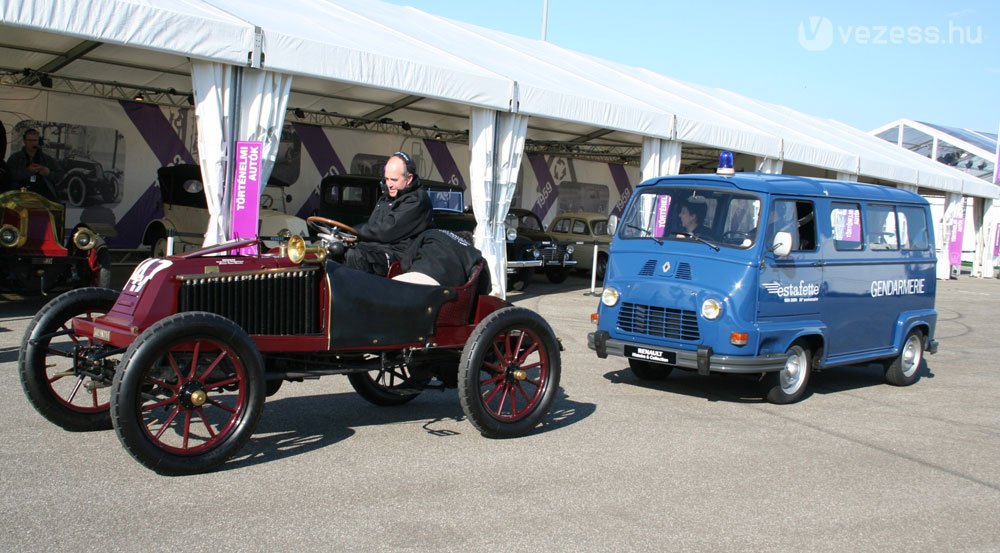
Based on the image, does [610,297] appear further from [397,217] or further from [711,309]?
[397,217]

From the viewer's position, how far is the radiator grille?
475 centimetres

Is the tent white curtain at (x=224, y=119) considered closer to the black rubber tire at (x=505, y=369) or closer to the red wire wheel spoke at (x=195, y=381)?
the black rubber tire at (x=505, y=369)

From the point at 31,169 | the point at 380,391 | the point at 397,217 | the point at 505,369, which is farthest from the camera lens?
the point at 31,169

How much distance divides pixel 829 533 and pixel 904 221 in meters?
5.57

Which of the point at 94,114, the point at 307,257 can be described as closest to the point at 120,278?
the point at 94,114

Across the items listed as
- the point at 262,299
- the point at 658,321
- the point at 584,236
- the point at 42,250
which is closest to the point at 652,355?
the point at 658,321

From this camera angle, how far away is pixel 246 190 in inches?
413

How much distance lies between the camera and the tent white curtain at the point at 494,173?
44.4ft

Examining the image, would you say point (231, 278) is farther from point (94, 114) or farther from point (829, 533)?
point (94, 114)

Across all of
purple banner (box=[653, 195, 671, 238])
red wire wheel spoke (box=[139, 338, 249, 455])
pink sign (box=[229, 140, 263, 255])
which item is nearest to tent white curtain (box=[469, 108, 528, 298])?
pink sign (box=[229, 140, 263, 255])

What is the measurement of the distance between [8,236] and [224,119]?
8.84ft

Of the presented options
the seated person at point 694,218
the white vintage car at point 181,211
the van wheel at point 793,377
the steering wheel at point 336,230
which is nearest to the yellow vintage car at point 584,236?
the white vintage car at point 181,211

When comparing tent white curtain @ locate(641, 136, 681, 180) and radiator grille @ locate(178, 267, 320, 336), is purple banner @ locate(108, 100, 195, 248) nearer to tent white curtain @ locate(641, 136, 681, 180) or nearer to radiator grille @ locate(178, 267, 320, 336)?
tent white curtain @ locate(641, 136, 681, 180)

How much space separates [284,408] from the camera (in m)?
6.36
